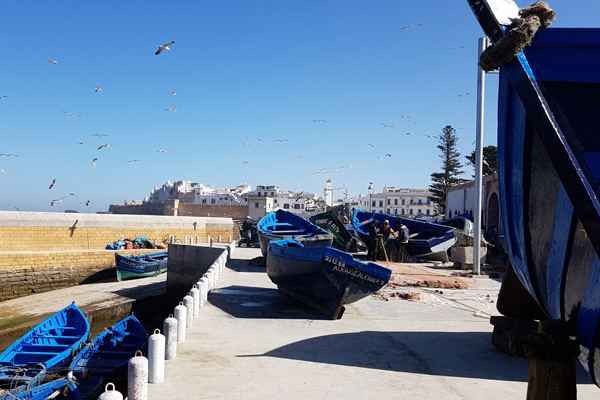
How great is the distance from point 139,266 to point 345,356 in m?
15.1

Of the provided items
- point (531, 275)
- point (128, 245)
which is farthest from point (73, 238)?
point (531, 275)

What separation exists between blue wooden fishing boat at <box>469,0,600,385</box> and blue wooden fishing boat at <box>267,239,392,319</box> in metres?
3.37

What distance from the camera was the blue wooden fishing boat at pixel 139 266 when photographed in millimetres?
18484

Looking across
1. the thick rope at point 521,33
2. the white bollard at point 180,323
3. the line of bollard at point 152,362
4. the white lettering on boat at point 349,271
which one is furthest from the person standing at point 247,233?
the thick rope at point 521,33

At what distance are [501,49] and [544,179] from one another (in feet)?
3.56

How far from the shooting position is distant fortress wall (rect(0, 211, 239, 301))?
17750 mm

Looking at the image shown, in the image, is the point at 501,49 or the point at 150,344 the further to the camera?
the point at 150,344

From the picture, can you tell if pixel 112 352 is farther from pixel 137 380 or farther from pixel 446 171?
pixel 446 171

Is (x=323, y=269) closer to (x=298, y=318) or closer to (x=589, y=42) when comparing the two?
(x=298, y=318)

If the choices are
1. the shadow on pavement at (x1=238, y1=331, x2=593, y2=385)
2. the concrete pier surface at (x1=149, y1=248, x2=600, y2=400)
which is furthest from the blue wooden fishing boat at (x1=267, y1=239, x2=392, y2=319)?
the shadow on pavement at (x1=238, y1=331, x2=593, y2=385)

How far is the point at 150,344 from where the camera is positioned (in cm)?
454

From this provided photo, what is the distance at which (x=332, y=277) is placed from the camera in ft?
23.7

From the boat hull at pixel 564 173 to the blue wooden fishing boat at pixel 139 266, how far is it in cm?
1702

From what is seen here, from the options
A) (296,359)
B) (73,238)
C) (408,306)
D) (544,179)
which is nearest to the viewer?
(544,179)
